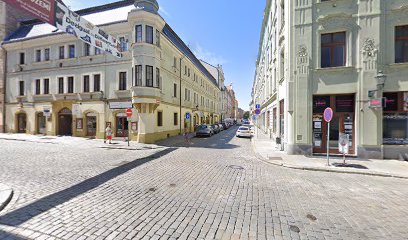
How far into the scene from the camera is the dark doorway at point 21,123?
23141 millimetres

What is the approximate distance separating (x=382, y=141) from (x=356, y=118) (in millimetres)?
1737

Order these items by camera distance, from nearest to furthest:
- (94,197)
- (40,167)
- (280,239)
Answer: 1. (280,239)
2. (94,197)
3. (40,167)

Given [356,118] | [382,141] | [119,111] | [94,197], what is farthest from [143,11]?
[382,141]

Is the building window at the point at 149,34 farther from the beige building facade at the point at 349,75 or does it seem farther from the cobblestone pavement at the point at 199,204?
the cobblestone pavement at the point at 199,204

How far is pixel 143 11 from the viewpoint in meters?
15.9

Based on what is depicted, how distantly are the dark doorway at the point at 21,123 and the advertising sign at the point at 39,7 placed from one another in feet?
74.4

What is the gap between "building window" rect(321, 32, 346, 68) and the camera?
10.9 m

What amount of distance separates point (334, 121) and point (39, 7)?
Result: 14.9 meters

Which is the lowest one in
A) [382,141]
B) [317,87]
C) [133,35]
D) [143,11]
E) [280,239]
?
[280,239]

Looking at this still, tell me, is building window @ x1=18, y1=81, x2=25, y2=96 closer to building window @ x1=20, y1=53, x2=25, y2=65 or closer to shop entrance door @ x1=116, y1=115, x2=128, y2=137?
building window @ x1=20, y1=53, x2=25, y2=65

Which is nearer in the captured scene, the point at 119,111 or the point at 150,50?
the point at 150,50

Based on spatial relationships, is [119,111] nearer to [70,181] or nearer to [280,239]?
[70,181]

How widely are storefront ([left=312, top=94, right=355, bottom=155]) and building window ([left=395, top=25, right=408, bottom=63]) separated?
2983 millimetres

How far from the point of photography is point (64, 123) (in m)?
21.2
